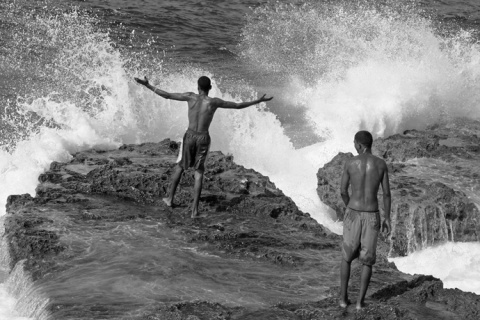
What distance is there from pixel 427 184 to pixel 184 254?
450 centimetres

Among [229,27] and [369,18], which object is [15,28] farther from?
[369,18]

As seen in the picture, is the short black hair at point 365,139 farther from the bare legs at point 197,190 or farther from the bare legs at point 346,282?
the bare legs at point 197,190

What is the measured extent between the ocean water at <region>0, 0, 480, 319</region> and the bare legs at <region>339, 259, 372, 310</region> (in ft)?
10.1

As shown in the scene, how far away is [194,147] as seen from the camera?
936cm

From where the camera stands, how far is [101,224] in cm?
905

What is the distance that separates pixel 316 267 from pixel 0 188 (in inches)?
187

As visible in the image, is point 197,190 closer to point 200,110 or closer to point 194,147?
point 194,147

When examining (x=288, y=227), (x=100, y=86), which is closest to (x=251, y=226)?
(x=288, y=227)

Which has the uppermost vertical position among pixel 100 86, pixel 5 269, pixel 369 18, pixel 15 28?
pixel 369 18

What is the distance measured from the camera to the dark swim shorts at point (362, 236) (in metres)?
6.98

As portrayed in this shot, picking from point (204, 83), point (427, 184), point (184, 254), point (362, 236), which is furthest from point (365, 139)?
point (427, 184)

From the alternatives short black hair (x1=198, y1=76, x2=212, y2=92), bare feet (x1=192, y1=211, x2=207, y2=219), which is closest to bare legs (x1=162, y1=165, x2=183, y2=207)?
bare feet (x1=192, y1=211, x2=207, y2=219)

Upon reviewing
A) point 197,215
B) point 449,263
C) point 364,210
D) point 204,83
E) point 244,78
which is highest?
point 244,78

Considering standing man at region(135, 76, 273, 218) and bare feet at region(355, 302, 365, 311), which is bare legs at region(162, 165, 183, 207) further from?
bare feet at region(355, 302, 365, 311)
